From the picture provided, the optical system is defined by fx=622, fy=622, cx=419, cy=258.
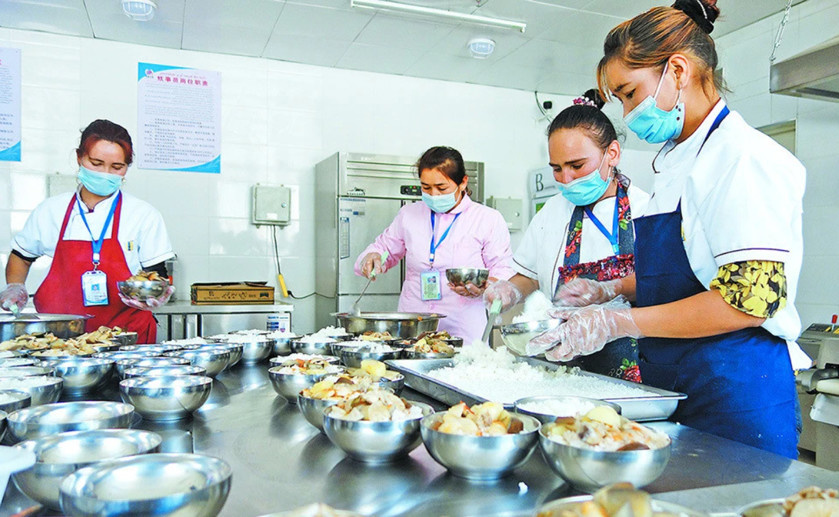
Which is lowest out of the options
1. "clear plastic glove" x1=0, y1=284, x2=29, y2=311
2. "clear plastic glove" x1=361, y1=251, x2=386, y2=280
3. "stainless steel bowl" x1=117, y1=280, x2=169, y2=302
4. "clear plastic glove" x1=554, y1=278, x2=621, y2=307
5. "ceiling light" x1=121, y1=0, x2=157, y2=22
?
"clear plastic glove" x1=0, y1=284, x2=29, y2=311

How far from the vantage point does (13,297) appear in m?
2.54

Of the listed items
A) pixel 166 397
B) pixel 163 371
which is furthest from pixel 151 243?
pixel 166 397

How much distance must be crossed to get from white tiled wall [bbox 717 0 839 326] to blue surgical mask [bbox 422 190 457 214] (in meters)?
2.42

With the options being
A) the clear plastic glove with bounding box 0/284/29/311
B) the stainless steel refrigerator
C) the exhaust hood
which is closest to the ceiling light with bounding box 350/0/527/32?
the stainless steel refrigerator

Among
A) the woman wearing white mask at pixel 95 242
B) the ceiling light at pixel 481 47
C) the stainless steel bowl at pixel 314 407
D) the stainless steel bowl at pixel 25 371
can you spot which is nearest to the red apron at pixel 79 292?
the woman wearing white mask at pixel 95 242

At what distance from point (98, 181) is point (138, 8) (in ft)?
5.26

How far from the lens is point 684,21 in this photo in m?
1.52

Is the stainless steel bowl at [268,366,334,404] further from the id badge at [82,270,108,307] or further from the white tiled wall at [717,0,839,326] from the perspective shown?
the white tiled wall at [717,0,839,326]

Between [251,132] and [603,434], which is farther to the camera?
[251,132]

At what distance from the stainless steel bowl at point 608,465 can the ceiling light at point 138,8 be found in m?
3.93

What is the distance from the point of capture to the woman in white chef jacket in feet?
4.29

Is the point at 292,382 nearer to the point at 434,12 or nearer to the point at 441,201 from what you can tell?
the point at 441,201

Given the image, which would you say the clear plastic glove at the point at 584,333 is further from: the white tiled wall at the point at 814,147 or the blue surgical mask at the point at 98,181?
the white tiled wall at the point at 814,147

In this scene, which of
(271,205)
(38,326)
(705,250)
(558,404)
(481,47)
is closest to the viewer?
(558,404)
